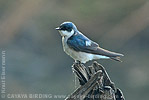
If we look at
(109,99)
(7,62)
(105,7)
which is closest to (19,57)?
(7,62)

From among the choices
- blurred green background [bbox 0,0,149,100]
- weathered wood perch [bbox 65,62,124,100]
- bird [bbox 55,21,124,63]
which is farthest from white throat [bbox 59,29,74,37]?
blurred green background [bbox 0,0,149,100]

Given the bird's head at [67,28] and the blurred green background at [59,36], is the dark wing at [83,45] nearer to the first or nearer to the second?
the bird's head at [67,28]

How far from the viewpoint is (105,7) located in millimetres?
7109

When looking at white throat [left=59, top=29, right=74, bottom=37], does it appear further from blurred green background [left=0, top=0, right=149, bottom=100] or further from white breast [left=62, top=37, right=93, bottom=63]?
blurred green background [left=0, top=0, right=149, bottom=100]

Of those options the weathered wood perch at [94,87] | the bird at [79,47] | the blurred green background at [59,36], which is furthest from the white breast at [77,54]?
the blurred green background at [59,36]

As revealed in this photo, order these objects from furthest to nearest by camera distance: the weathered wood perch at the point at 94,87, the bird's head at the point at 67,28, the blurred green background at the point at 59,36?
the blurred green background at the point at 59,36, the bird's head at the point at 67,28, the weathered wood perch at the point at 94,87

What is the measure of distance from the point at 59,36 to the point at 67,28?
4.19m

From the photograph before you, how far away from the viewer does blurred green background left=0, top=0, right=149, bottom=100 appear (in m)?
6.43

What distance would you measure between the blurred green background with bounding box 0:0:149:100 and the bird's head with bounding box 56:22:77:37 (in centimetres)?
Answer: 363

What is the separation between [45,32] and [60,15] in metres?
0.31

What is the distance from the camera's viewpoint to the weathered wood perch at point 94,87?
6.98 feet

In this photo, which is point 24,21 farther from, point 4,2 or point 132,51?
point 132,51

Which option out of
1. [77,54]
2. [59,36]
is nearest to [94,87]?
[77,54]

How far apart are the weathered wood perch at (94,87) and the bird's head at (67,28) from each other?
269 mm
